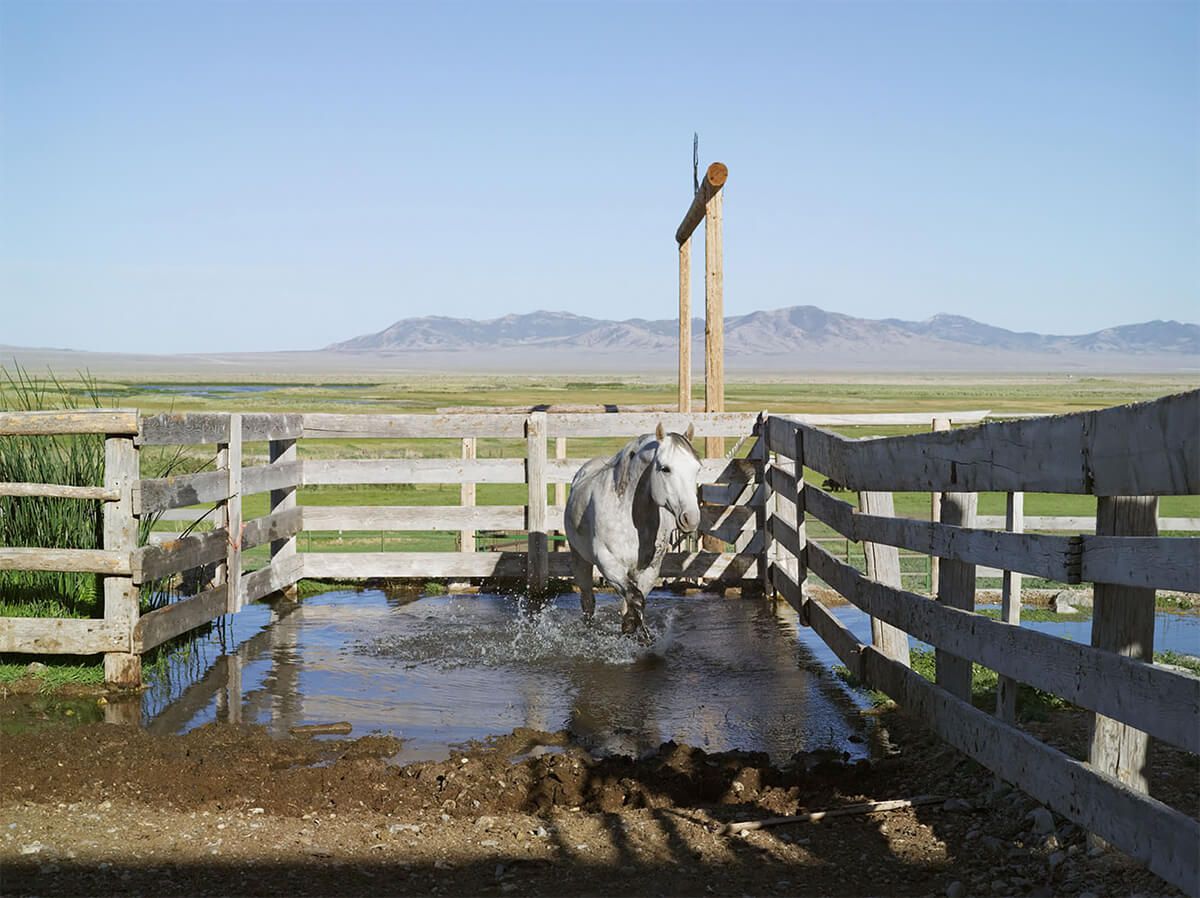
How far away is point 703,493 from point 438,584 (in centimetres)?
306

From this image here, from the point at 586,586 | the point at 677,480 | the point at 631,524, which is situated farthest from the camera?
the point at 586,586

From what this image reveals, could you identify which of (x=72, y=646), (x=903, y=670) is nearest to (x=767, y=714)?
(x=903, y=670)

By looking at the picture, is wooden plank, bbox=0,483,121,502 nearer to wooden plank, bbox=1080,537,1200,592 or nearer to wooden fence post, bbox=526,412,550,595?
wooden fence post, bbox=526,412,550,595

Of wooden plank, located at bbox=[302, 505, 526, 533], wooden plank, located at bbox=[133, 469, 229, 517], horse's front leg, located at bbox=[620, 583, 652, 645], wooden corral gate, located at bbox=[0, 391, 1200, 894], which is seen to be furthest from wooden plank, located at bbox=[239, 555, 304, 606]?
horse's front leg, located at bbox=[620, 583, 652, 645]

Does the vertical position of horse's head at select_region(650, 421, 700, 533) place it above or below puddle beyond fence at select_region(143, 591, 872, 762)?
above

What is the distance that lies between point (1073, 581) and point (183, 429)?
6969 mm

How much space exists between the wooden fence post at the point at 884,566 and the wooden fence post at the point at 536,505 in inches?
196

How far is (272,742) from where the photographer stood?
6168mm

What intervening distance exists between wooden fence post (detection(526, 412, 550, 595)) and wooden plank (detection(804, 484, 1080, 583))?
4612 millimetres

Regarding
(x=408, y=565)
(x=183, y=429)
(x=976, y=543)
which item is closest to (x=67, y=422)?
(x=183, y=429)

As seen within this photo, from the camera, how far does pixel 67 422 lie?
7652 mm

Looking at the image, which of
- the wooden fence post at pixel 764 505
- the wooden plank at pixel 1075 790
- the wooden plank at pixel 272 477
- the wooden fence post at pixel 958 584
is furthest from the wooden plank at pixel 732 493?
the wooden fence post at pixel 958 584

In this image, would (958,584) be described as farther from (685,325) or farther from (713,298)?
(685,325)

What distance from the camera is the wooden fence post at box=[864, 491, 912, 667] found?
21.7 feet
